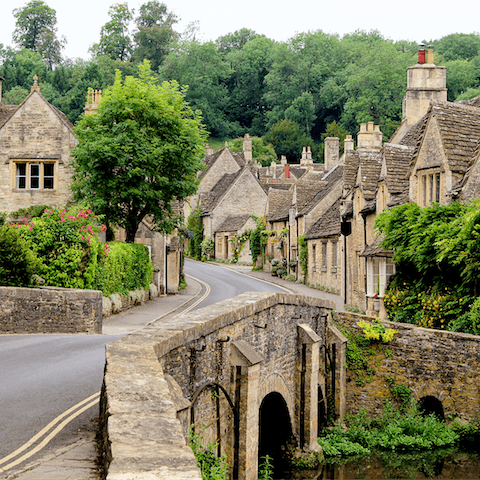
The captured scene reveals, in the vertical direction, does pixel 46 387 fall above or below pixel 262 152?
below

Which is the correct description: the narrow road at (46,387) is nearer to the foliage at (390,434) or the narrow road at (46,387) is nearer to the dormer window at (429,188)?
the foliage at (390,434)

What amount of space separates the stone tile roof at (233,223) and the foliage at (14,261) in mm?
37814

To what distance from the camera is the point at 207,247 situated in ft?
212

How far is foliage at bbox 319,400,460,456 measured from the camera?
61.2 ft

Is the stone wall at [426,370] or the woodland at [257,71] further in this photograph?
the woodland at [257,71]

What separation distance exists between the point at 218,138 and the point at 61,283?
288 ft

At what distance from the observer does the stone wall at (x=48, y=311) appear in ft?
62.4

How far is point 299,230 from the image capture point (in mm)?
44156

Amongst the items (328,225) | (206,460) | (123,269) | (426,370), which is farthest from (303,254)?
(206,460)

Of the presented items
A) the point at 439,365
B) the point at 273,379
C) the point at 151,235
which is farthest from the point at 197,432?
the point at 151,235

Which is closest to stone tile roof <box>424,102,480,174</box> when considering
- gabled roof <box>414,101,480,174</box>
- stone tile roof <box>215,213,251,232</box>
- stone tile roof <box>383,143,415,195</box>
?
gabled roof <box>414,101,480,174</box>

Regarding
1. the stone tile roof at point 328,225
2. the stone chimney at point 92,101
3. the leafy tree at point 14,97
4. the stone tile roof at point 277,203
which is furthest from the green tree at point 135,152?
the leafy tree at point 14,97

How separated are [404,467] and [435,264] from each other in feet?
20.1

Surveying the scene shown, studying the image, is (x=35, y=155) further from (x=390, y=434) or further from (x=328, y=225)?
(x=390, y=434)
